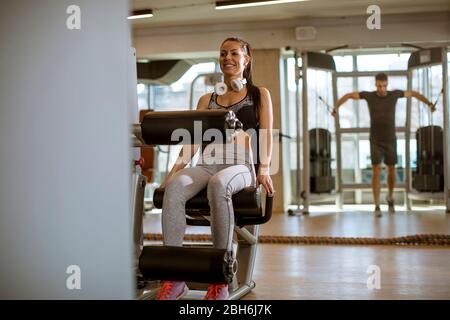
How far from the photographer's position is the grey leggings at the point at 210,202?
55.4 inches

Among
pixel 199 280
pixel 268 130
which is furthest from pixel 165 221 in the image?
pixel 268 130

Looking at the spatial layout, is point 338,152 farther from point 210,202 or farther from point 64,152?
point 64,152

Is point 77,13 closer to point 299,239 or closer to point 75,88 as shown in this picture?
point 75,88

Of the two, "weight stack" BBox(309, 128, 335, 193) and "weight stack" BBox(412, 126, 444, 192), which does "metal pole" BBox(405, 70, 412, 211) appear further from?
"weight stack" BBox(309, 128, 335, 193)

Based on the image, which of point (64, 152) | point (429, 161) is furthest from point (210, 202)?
point (429, 161)

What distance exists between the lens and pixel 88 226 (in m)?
0.66

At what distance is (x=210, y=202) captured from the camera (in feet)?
4.82

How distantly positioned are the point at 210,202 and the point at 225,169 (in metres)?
0.12

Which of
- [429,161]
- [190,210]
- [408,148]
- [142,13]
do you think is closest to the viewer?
[142,13]

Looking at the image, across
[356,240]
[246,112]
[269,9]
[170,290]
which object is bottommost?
[356,240]

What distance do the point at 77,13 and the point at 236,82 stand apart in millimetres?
1029

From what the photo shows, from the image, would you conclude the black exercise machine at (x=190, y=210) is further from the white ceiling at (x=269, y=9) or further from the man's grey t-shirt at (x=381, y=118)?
the man's grey t-shirt at (x=381, y=118)

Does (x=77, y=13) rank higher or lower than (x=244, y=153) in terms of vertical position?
higher
